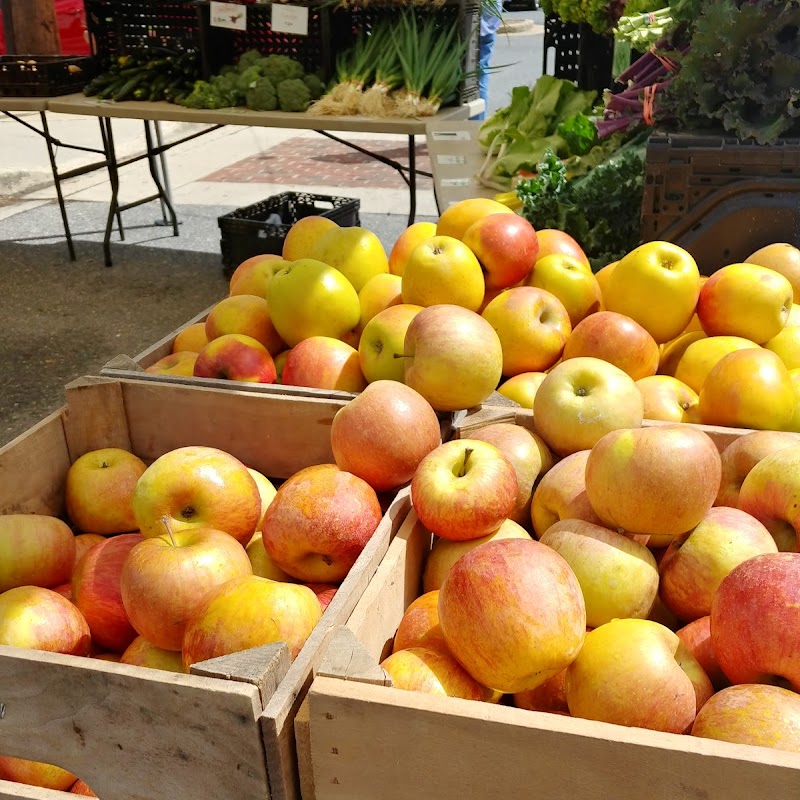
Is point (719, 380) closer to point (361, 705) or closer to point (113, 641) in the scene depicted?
point (361, 705)

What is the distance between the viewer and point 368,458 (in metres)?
1.72

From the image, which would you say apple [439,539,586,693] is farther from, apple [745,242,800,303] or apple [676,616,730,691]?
apple [745,242,800,303]

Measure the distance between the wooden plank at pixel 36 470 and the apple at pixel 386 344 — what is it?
2.59 ft

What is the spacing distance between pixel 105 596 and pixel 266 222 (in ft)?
13.8

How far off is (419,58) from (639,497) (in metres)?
4.80

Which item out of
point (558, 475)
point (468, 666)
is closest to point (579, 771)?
point (468, 666)

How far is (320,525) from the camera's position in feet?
5.12

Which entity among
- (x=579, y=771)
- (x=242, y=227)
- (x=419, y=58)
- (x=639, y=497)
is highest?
(x=419, y=58)

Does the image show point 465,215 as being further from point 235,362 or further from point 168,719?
point 168,719

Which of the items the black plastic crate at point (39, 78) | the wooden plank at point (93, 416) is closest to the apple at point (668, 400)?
the wooden plank at point (93, 416)

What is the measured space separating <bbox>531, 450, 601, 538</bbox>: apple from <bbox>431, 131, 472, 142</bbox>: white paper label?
401 centimetres

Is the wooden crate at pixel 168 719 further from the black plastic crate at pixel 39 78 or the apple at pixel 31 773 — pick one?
the black plastic crate at pixel 39 78

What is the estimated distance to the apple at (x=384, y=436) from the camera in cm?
171

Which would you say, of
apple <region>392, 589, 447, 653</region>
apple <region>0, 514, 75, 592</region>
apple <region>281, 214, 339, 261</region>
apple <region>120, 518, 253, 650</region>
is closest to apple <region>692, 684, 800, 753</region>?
apple <region>392, 589, 447, 653</region>
